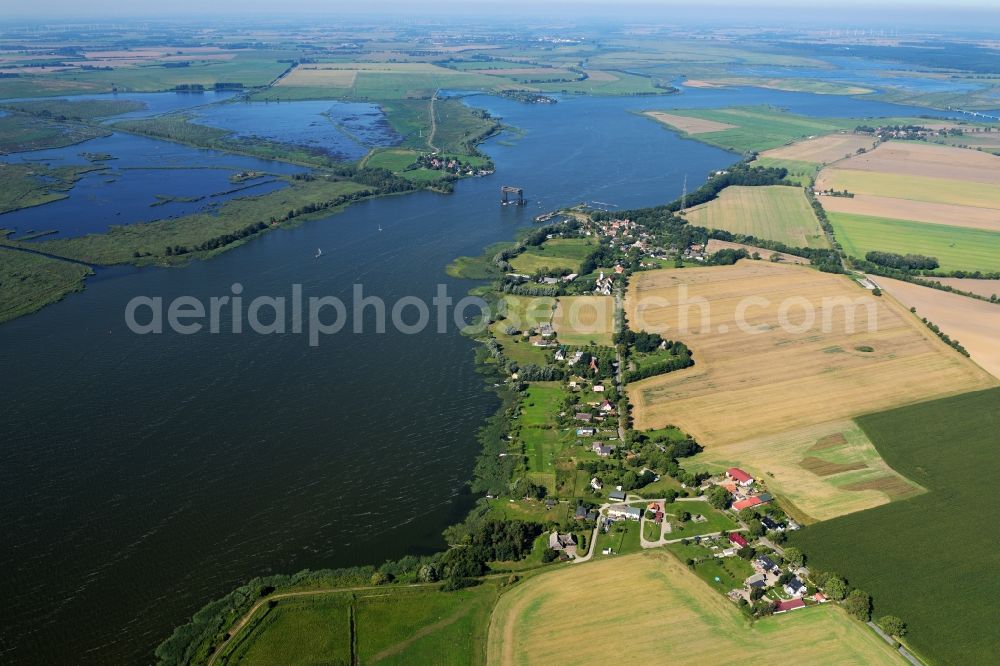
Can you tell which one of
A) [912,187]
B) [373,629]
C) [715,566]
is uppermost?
[912,187]

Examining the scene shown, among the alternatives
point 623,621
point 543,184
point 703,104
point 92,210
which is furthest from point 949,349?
point 703,104

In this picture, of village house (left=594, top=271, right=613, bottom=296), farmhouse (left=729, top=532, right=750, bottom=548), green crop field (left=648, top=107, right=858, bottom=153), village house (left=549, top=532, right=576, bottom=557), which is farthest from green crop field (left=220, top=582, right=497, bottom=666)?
green crop field (left=648, top=107, right=858, bottom=153)

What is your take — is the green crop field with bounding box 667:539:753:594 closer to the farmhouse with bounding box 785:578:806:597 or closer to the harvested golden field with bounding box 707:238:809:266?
the farmhouse with bounding box 785:578:806:597

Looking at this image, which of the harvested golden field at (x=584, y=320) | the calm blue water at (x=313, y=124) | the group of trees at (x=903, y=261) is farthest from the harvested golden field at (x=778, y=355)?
the calm blue water at (x=313, y=124)

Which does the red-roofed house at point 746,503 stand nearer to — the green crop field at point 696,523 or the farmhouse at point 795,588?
the green crop field at point 696,523

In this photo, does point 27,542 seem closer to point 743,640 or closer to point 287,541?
point 287,541

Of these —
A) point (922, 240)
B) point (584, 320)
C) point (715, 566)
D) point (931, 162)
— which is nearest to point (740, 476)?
point (715, 566)

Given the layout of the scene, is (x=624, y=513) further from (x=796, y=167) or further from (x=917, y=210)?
(x=796, y=167)
